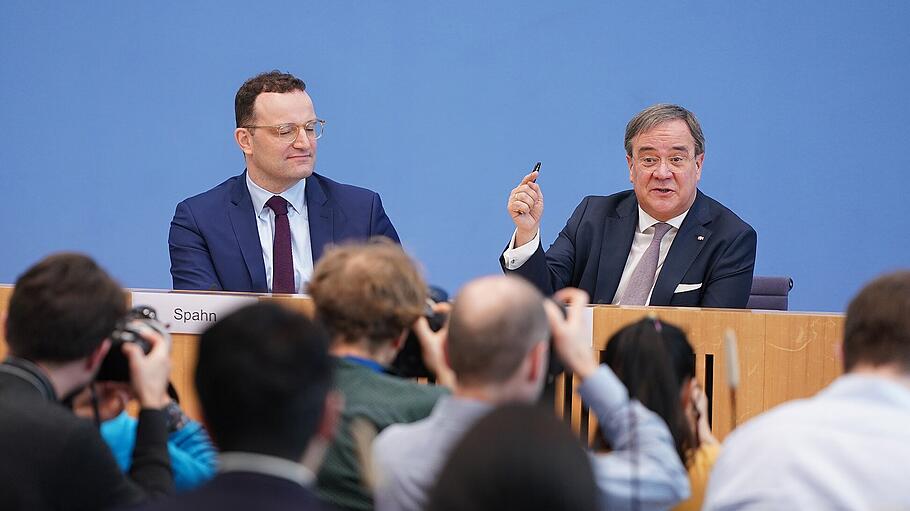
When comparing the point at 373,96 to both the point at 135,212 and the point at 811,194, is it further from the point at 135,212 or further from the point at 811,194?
the point at 811,194

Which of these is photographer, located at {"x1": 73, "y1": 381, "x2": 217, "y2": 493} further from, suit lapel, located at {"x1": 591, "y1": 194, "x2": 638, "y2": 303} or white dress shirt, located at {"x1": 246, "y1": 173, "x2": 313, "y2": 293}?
suit lapel, located at {"x1": 591, "y1": 194, "x2": 638, "y2": 303}

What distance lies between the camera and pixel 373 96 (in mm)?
5250

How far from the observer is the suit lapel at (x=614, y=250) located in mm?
3721

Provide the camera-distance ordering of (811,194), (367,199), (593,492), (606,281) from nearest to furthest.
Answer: (593,492), (606,281), (367,199), (811,194)

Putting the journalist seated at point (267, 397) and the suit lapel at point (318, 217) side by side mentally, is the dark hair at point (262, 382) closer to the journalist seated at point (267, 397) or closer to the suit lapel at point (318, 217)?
the journalist seated at point (267, 397)

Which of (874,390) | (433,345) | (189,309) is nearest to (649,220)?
(189,309)

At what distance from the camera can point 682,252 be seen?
364 cm

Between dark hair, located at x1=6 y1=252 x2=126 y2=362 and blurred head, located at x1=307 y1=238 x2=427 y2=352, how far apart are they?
370 millimetres

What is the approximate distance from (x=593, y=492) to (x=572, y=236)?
2920 mm

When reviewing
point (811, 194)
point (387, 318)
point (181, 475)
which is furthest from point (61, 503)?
point (811, 194)

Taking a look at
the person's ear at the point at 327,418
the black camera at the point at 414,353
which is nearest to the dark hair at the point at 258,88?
the black camera at the point at 414,353

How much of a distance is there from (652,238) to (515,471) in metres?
2.88

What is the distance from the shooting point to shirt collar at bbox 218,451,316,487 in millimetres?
1261

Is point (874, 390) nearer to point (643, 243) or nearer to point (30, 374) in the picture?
point (30, 374)
